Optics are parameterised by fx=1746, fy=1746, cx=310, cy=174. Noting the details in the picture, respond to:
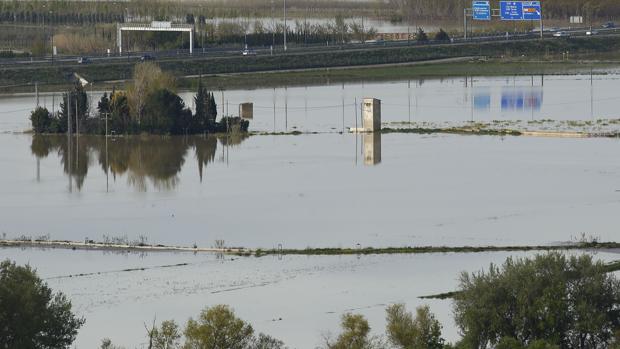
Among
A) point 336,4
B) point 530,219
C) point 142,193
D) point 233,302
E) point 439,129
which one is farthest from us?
point 336,4

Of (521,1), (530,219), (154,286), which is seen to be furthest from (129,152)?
(521,1)

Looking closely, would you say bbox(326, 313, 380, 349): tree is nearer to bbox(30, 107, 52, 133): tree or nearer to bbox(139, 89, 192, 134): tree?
bbox(139, 89, 192, 134): tree

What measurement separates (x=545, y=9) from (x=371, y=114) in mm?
47366

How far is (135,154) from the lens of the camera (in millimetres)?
33250

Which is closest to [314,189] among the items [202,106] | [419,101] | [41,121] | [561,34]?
[202,106]

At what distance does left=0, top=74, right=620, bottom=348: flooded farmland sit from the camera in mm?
19484

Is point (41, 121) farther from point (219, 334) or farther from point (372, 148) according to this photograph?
point (219, 334)

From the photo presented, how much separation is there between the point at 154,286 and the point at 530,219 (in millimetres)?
6463

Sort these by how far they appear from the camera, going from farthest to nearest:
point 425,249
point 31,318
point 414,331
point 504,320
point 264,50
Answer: point 264,50
point 425,249
point 504,320
point 414,331
point 31,318

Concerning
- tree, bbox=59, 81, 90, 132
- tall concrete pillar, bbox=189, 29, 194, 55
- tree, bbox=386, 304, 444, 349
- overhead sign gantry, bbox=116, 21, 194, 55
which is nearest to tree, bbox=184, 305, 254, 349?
tree, bbox=386, 304, 444, 349

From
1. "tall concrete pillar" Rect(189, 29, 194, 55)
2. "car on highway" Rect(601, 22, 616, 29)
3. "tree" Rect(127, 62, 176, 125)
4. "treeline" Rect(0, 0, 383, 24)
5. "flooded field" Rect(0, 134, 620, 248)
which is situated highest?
"treeline" Rect(0, 0, 383, 24)

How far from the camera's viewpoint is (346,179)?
96.2ft

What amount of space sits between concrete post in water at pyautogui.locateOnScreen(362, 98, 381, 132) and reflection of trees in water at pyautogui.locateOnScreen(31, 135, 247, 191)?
A: 267 centimetres

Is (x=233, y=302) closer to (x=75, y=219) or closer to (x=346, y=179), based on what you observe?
(x=75, y=219)
